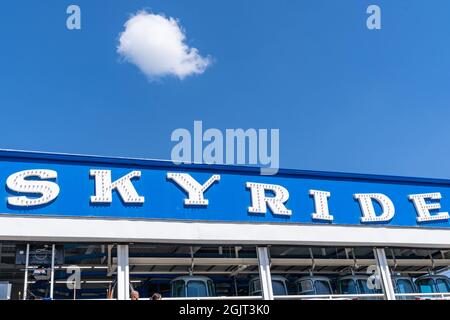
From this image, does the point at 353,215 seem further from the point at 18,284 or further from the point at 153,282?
the point at 18,284

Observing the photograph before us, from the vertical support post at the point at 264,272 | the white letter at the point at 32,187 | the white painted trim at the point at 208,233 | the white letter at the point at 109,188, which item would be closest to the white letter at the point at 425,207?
the white painted trim at the point at 208,233

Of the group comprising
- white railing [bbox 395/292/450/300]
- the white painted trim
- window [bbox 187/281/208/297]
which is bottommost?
white railing [bbox 395/292/450/300]

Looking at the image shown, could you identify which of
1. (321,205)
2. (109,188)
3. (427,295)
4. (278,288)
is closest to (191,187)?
(109,188)

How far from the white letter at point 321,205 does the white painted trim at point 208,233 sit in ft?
1.11

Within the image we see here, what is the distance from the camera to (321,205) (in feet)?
49.8

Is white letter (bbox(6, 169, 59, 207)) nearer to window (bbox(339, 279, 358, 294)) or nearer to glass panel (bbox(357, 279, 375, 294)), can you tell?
window (bbox(339, 279, 358, 294))

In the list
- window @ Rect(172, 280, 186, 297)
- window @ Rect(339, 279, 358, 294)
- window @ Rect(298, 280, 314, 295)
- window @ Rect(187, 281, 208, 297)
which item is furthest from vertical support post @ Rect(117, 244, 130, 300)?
window @ Rect(339, 279, 358, 294)

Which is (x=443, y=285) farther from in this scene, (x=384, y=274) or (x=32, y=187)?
(x=32, y=187)

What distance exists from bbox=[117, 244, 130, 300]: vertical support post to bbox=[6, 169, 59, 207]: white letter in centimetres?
235

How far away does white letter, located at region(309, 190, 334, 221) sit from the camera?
14945mm

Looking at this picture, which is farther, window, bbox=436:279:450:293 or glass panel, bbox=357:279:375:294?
window, bbox=436:279:450:293

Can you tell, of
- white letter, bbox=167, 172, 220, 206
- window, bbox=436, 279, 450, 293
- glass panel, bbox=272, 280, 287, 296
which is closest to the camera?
white letter, bbox=167, 172, 220, 206

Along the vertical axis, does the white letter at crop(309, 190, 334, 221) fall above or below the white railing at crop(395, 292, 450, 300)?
above

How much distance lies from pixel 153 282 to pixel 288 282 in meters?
5.16
